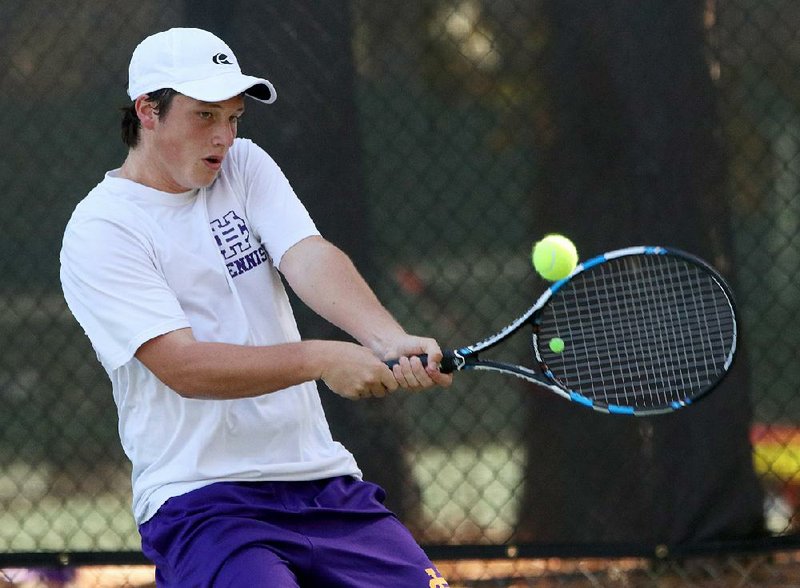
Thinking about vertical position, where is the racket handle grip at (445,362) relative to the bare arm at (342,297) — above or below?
below

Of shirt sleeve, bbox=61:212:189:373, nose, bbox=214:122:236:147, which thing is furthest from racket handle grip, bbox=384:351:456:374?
nose, bbox=214:122:236:147

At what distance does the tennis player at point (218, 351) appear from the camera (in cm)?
246

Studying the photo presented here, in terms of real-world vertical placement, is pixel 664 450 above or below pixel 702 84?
below

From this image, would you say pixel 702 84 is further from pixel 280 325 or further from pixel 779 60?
pixel 280 325

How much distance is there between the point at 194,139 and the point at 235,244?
23 cm

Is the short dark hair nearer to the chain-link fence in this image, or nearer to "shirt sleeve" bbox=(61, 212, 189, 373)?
"shirt sleeve" bbox=(61, 212, 189, 373)

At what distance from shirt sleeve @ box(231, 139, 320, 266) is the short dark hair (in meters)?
0.22

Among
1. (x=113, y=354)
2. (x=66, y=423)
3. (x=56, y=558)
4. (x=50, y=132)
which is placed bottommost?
(x=56, y=558)

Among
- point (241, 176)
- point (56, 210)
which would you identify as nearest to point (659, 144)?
point (241, 176)

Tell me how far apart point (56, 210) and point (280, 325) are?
1.69m

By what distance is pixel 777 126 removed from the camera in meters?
3.89

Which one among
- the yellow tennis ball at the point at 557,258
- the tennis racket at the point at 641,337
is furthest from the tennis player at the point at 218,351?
the tennis racket at the point at 641,337

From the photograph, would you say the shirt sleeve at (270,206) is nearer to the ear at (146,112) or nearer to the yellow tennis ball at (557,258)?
the ear at (146,112)

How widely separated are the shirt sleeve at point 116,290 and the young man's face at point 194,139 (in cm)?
16
